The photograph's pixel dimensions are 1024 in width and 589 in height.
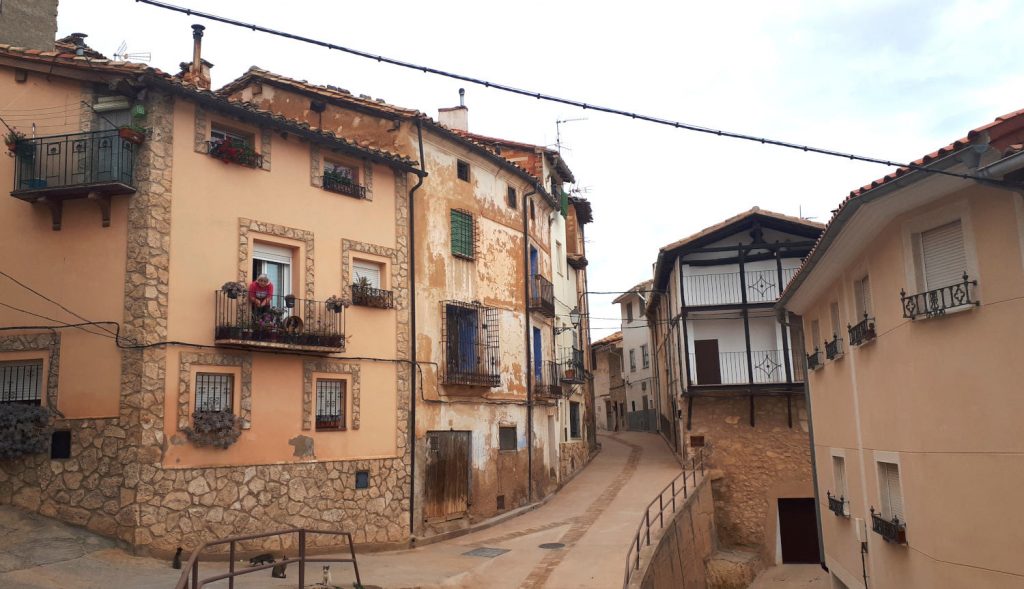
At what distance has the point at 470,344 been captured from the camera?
22562mm

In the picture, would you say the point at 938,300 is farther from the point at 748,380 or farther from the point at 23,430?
the point at 748,380

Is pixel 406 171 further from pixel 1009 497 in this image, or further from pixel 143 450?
pixel 1009 497

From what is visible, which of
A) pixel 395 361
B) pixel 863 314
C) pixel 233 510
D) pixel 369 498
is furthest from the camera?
pixel 395 361

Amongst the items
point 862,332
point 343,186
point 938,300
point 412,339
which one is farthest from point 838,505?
point 343,186

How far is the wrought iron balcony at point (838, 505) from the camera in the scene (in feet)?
49.9

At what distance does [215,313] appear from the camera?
1577 centimetres

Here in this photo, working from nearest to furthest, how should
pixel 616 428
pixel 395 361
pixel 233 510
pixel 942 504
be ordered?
pixel 942 504
pixel 233 510
pixel 395 361
pixel 616 428

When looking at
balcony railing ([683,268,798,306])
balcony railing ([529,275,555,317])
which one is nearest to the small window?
balcony railing ([529,275,555,317])

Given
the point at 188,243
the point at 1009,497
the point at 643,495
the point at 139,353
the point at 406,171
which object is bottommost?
the point at 643,495

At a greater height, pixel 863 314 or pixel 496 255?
pixel 496 255

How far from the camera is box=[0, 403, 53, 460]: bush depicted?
14586mm

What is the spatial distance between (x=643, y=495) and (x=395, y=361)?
985 cm

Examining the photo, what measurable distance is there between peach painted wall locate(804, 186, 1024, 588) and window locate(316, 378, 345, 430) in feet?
35.8

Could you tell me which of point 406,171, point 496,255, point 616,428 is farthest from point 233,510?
point 616,428
